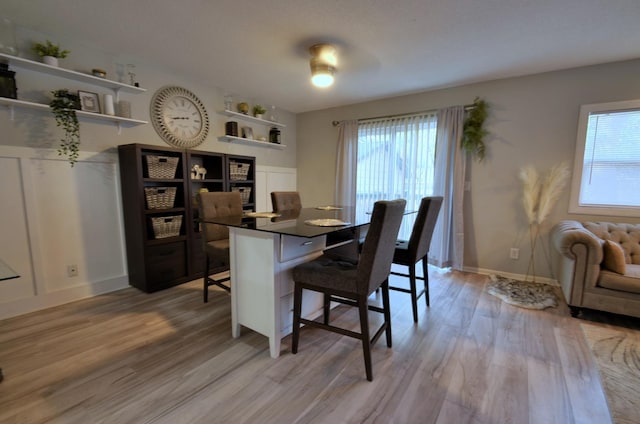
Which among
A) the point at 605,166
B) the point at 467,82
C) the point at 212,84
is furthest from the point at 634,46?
the point at 212,84

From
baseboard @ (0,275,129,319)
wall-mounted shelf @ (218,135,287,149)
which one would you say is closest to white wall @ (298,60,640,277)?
wall-mounted shelf @ (218,135,287,149)

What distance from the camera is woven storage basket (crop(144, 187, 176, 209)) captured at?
2.76 m

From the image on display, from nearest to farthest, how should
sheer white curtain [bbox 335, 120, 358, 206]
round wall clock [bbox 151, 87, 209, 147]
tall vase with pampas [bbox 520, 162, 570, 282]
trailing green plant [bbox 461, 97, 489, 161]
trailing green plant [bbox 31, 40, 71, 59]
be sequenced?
trailing green plant [bbox 31, 40, 71, 59], tall vase with pampas [bbox 520, 162, 570, 282], round wall clock [bbox 151, 87, 209, 147], trailing green plant [bbox 461, 97, 489, 161], sheer white curtain [bbox 335, 120, 358, 206]

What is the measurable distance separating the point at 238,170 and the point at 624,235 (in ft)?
13.5

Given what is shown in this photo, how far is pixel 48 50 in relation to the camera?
2.24 m

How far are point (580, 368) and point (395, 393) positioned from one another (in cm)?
123

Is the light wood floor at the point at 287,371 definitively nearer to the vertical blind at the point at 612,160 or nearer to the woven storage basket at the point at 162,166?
the woven storage basket at the point at 162,166

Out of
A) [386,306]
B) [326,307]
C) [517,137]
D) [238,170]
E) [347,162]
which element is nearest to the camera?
[386,306]

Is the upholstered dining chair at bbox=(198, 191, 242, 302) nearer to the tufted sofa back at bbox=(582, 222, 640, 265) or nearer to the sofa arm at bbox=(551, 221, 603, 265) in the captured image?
the sofa arm at bbox=(551, 221, 603, 265)

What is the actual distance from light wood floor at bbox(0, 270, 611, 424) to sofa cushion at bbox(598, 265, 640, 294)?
15.4 inches

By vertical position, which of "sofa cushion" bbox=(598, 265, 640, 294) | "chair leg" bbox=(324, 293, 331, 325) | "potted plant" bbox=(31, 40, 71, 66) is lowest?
"chair leg" bbox=(324, 293, 331, 325)

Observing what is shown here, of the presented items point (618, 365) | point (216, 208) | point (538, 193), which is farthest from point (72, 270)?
point (538, 193)

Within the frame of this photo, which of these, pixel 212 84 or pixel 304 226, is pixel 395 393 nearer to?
pixel 304 226

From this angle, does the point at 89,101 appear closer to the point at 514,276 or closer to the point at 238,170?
the point at 238,170
